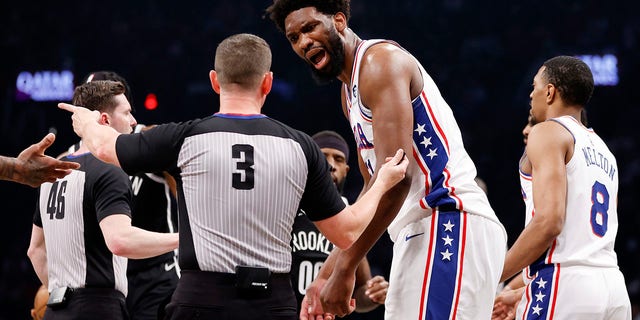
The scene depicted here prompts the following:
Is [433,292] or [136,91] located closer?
[433,292]

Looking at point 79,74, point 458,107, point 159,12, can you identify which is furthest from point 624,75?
point 79,74

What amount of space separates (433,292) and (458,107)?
7.78 metres

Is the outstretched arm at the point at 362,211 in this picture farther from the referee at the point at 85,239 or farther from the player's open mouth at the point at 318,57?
the referee at the point at 85,239

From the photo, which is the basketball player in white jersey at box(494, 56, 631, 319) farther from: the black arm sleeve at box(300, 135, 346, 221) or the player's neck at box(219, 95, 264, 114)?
the player's neck at box(219, 95, 264, 114)

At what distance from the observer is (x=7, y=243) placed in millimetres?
10719

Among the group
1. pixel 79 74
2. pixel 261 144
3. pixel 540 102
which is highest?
pixel 79 74

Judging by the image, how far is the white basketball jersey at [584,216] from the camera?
12.4 ft

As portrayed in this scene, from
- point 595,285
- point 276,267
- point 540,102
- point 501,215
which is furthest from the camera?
point 501,215

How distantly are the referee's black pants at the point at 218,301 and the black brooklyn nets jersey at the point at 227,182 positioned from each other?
4 centimetres

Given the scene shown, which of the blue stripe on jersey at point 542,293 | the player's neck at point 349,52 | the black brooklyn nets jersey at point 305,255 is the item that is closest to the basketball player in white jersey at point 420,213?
the player's neck at point 349,52

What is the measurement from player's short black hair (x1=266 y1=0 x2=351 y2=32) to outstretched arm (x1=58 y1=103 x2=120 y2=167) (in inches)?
37.2

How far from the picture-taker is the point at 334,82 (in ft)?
35.7

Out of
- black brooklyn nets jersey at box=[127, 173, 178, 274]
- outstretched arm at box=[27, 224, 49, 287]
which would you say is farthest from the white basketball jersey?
outstretched arm at box=[27, 224, 49, 287]

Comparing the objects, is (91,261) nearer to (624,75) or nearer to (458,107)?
(458,107)
